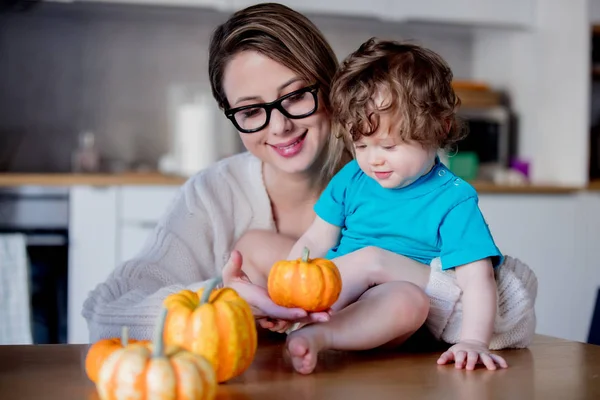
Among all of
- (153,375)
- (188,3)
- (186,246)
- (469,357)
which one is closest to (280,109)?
(186,246)

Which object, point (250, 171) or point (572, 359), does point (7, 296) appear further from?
point (572, 359)

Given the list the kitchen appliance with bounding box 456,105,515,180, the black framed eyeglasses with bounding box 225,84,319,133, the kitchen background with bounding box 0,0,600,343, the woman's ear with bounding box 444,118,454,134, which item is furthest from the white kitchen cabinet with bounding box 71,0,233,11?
the woman's ear with bounding box 444,118,454,134

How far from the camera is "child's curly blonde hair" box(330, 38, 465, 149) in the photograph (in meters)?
1.18

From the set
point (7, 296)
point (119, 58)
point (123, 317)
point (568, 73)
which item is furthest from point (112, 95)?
point (123, 317)

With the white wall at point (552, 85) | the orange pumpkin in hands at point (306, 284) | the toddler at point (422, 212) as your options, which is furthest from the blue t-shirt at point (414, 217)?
the white wall at point (552, 85)

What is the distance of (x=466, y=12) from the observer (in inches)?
139

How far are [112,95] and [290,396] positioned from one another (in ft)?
9.86

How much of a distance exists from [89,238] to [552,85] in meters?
2.08

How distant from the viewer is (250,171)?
167 cm

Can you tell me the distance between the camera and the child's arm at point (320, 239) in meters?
1.35

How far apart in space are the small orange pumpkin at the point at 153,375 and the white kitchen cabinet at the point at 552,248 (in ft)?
8.97

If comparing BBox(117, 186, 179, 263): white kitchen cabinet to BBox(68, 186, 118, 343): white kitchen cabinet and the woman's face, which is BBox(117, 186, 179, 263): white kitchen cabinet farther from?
the woman's face

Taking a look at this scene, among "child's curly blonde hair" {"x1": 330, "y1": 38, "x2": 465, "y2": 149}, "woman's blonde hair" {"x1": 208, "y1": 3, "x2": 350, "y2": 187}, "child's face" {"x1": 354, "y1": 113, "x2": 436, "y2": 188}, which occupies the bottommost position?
"child's face" {"x1": 354, "y1": 113, "x2": 436, "y2": 188}

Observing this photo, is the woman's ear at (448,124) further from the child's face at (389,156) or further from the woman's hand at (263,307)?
the woman's hand at (263,307)
